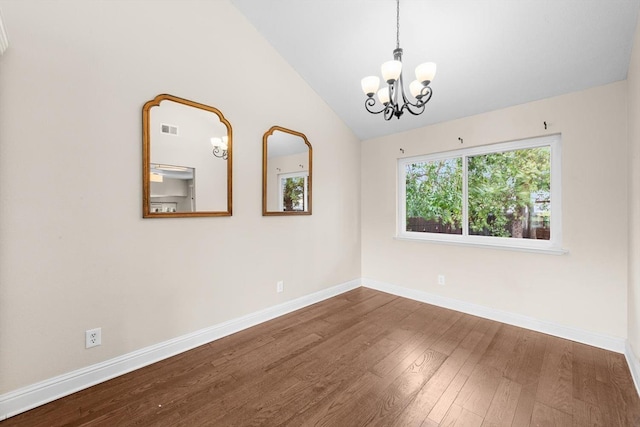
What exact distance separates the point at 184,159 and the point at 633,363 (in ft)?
12.3

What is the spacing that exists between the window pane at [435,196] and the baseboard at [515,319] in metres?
0.83

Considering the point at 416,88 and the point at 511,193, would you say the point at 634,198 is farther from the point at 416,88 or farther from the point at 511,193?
the point at 416,88

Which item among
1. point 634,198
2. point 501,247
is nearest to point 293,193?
point 501,247

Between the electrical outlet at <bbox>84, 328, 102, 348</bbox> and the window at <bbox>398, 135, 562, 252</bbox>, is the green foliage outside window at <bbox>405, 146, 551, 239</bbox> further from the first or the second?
the electrical outlet at <bbox>84, 328, 102, 348</bbox>

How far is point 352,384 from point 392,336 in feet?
2.73

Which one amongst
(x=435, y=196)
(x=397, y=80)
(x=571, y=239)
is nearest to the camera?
(x=397, y=80)

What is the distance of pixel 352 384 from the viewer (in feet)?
6.19

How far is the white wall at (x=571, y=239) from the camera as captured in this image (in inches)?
90.4

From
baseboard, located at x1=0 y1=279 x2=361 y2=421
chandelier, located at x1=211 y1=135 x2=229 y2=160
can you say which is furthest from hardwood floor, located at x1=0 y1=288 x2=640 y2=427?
chandelier, located at x1=211 y1=135 x2=229 y2=160

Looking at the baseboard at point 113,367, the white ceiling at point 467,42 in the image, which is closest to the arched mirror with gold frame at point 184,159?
the baseboard at point 113,367

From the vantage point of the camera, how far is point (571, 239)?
2502mm

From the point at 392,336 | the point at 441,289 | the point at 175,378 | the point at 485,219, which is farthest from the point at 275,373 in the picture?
the point at 485,219

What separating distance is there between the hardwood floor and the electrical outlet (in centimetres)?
29

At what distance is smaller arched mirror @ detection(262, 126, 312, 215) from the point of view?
2.91 metres
